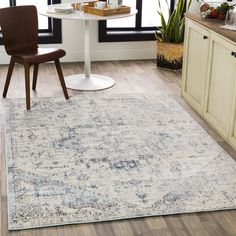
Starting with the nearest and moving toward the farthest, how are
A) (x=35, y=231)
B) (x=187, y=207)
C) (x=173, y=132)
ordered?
(x=35, y=231) < (x=187, y=207) < (x=173, y=132)

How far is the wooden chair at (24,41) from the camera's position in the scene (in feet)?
13.4

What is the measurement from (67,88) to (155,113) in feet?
3.27

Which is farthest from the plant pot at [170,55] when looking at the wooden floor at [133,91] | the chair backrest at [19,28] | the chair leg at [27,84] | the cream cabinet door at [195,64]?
the chair leg at [27,84]

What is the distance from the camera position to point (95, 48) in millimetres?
5609

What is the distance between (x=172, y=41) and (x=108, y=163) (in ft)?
7.94

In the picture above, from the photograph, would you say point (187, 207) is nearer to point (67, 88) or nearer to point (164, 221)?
point (164, 221)

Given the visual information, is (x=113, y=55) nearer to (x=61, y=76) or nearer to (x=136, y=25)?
(x=136, y=25)

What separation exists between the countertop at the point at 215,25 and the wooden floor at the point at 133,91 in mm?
750

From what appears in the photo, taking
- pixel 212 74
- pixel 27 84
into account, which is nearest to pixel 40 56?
pixel 27 84

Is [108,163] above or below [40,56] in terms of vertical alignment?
below

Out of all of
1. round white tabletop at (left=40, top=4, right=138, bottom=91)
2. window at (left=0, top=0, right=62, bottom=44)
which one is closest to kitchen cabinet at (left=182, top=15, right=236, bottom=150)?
round white tabletop at (left=40, top=4, right=138, bottom=91)

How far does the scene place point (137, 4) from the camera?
556cm

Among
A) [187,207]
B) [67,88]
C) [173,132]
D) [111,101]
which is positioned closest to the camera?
[187,207]

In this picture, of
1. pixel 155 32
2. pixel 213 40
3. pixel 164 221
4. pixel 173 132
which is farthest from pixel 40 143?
pixel 155 32
